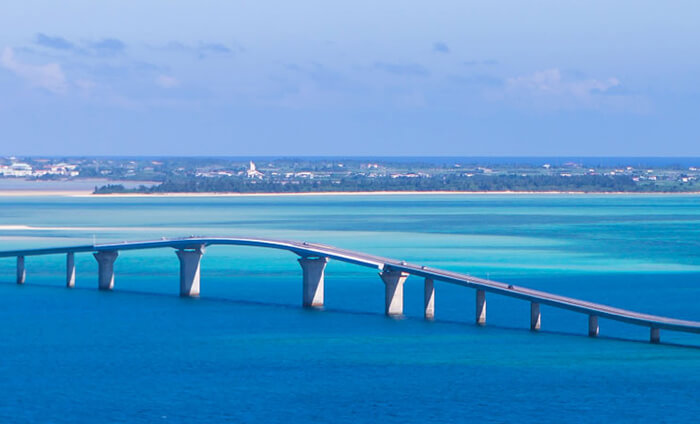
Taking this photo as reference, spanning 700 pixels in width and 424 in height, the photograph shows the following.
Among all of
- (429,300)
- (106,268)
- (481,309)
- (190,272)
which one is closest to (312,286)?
(429,300)

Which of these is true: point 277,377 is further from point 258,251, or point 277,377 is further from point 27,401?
point 258,251

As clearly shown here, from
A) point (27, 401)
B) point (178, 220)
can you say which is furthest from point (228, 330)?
point (178, 220)

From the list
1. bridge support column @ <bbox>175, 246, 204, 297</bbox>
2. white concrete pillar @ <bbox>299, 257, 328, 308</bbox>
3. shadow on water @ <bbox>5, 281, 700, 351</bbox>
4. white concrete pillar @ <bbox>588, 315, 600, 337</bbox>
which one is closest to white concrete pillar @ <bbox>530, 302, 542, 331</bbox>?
shadow on water @ <bbox>5, 281, 700, 351</bbox>

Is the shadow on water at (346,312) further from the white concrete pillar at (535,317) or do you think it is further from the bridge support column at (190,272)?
the bridge support column at (190,272)

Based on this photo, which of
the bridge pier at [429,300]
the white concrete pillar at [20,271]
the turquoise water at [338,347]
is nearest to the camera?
the turquoise water at [338,347]

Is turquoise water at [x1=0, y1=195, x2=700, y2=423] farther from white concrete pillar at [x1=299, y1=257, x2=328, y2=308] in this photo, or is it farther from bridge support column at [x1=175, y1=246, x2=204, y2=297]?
bridge support column at [x1=175, y1=246, x2=204, y2=297]

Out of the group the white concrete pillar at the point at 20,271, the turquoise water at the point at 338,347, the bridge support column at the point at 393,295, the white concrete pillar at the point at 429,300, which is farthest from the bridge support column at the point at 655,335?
the white concrete pillar at the point at 20,271

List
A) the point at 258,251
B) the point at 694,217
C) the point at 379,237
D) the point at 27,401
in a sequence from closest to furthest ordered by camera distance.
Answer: the point at 27,401 < the point at 258,251 < the point at 379,237 < the point at 694,217
